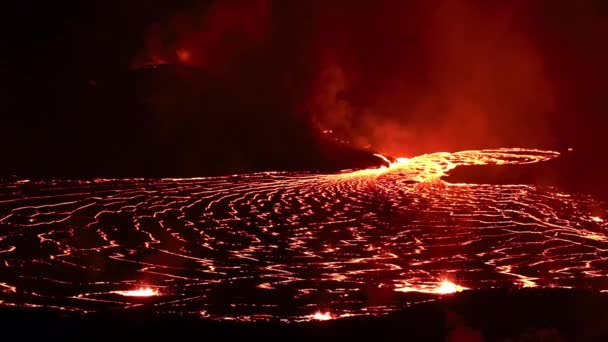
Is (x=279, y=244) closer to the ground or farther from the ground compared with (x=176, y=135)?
closer to the ground

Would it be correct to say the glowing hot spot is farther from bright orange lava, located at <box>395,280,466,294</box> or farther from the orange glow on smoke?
the orange glow on smoke

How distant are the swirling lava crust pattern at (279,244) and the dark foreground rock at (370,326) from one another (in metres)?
0.29

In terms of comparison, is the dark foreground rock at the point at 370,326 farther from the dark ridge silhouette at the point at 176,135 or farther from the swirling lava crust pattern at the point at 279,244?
the dark ridge silhouette at the point at 176,135

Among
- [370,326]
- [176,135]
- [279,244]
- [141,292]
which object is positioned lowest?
[370,326]

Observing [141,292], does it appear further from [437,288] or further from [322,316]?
[437,288]

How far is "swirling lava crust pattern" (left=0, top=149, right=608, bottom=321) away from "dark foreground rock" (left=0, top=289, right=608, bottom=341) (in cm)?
29

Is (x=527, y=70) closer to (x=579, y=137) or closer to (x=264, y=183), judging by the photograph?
(x=579, y=137)

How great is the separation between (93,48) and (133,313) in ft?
60.1

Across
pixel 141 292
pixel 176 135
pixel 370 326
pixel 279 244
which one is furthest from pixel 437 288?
pixel 176 135

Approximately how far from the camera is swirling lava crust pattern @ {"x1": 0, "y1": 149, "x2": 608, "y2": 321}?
24.7 feet

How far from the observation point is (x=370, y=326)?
6.54m

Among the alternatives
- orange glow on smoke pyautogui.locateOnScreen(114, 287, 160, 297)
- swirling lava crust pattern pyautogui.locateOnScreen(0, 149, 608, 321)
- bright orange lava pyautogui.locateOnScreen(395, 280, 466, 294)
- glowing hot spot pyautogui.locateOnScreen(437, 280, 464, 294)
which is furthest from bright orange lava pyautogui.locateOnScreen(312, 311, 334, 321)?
orange glow on smoke pyautogui.locateOnScreen(114, 287, 160, 297)

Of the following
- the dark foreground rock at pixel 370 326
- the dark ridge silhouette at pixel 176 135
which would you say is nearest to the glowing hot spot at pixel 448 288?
the dark foreground rock at pixel 370 326

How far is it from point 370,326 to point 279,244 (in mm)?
4032
